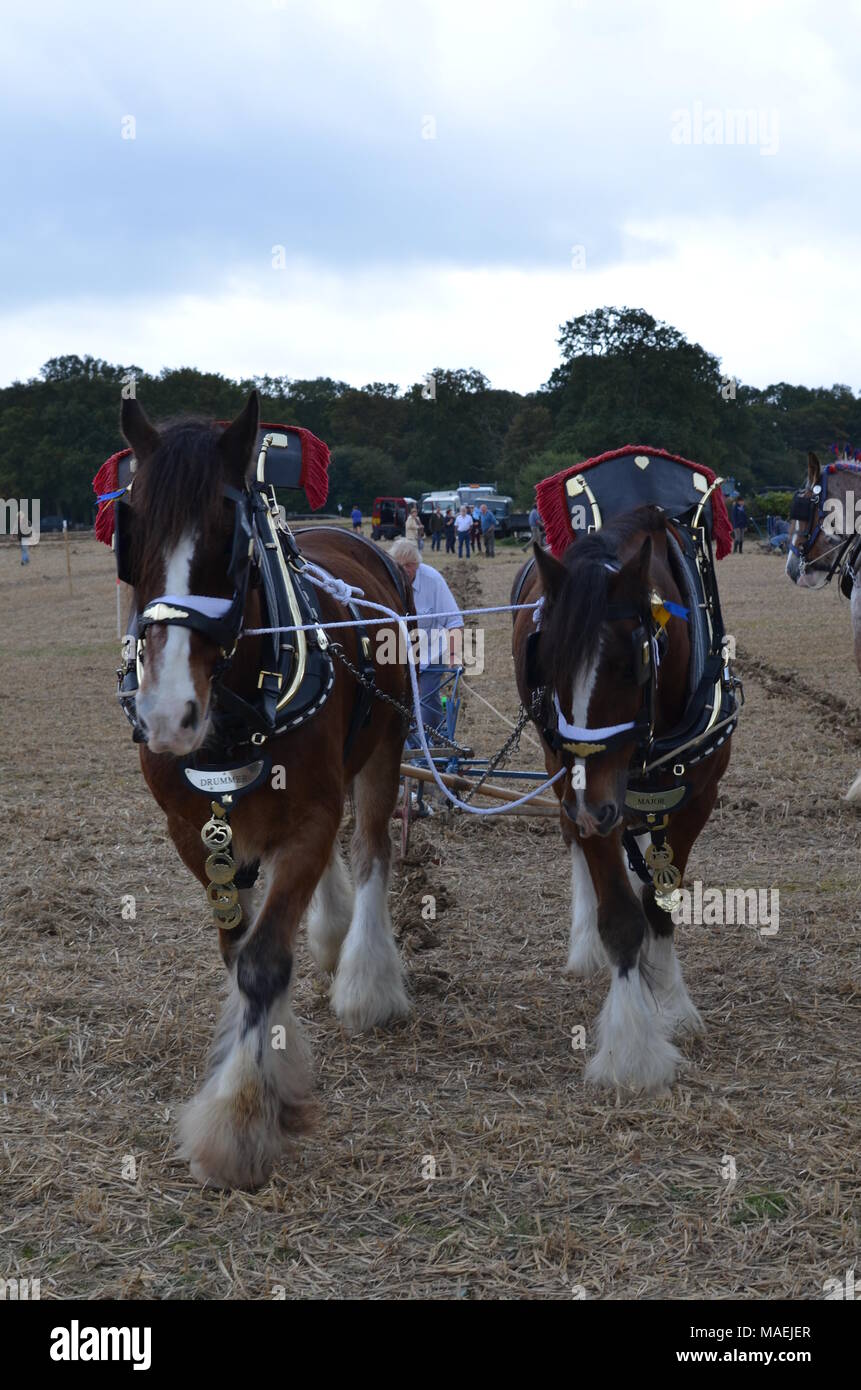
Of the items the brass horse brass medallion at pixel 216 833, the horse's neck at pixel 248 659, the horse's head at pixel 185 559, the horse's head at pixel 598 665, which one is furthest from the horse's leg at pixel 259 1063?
the horse's head at pixel 598 665

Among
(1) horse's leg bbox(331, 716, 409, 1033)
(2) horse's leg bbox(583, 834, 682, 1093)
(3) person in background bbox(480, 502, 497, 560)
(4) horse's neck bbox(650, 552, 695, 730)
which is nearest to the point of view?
(2) horse's leg bbox(583, 834, 682, 1093)

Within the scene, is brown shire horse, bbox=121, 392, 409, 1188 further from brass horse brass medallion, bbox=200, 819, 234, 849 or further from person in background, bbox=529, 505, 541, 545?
person in background, bbox=529, 505, 541, 545

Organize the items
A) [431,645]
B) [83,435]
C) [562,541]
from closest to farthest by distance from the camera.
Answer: [562,541]
[431,645]
[83,435]

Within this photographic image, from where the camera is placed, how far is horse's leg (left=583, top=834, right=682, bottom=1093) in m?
4.16

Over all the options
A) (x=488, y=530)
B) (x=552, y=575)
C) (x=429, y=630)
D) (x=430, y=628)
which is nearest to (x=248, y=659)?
(x=552, y=575)

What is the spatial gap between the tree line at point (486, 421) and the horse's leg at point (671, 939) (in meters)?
46.9

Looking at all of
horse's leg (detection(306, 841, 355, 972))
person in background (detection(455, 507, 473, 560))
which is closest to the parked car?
person in background (detection(455, 507, 473, 560))

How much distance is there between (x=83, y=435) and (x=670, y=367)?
107 ft

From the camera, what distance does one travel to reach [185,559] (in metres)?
3.35

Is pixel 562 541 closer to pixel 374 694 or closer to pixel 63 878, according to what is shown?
pixel 374 694

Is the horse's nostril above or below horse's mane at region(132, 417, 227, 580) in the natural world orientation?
below

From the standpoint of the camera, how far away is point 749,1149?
3.70 meters

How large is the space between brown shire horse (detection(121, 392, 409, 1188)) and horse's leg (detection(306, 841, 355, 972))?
118cm

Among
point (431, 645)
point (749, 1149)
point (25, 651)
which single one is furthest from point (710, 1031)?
point (25, 651)
